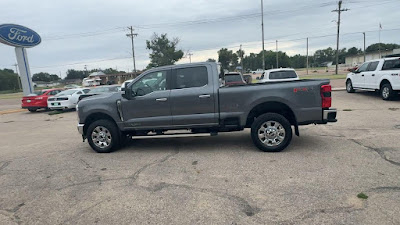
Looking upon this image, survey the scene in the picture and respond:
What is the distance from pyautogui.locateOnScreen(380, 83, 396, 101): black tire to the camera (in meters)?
12.1

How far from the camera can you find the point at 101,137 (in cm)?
652

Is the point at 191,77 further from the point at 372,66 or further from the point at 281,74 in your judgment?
the point at 372,66

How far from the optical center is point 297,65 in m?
128

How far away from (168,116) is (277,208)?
10.7 feet

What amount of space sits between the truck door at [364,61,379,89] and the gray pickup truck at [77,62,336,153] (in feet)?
30.5

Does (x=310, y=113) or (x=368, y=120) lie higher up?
(x=310, y=113)

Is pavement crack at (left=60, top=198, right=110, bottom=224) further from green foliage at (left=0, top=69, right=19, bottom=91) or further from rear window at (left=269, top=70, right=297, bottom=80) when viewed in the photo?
green foliage at (left=0, top=69, right=19, bottom=91)

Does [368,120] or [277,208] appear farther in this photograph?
Answer: [368,120]

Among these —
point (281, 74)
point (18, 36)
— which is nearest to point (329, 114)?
point (281, 74)

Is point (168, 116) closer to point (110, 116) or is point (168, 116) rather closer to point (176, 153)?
point (176, 153)

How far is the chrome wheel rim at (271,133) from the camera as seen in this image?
5.76 metres

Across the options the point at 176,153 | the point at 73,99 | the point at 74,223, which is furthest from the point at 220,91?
the point at 73,99

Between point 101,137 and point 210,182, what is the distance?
10.6 ft

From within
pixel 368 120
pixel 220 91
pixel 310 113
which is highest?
pixel 220 91
